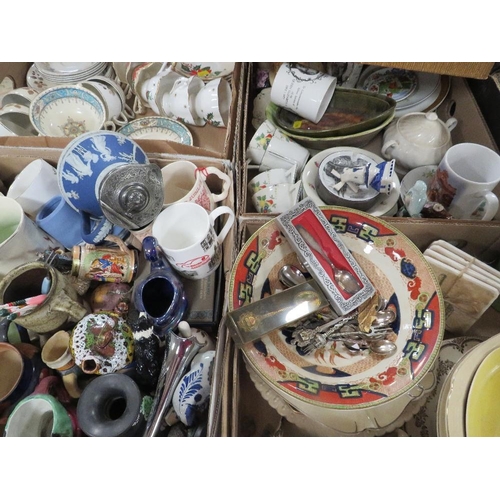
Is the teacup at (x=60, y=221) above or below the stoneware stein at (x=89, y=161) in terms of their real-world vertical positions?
below

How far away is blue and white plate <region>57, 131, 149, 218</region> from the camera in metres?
0.62

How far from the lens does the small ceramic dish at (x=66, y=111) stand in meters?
0.88

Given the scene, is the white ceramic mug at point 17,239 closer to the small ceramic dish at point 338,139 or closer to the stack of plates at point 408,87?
the small ceramic dish at point 338,139

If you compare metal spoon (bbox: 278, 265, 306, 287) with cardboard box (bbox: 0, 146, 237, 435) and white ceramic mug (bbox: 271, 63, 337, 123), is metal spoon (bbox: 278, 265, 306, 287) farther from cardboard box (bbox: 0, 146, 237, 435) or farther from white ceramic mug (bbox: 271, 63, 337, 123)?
white ceramic mug (bbox: 271, 63, 337, 123)

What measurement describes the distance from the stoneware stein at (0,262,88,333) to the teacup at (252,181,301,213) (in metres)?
0.37

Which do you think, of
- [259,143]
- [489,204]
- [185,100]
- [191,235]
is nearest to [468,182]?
[489,204]

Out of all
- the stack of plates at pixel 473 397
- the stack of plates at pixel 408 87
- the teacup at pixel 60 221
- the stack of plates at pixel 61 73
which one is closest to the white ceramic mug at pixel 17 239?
the teacup at pixel 60 221

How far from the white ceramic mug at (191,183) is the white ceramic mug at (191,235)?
23mm

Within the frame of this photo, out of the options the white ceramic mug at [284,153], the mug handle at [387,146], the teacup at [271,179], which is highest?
the mug handle at [387,146]

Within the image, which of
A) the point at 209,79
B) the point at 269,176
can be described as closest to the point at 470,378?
the point at 269,176

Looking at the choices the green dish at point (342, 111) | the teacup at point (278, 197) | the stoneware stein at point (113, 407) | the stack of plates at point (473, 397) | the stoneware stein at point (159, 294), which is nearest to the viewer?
the stack of plates at point (473, 397)

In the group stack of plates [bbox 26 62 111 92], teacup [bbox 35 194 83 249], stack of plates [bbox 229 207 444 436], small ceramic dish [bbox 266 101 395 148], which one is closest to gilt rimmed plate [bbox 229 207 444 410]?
stack of plates [bbox 229 207 444 436]

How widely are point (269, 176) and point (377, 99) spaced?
1.04 ft

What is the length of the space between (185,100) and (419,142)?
0.54m
